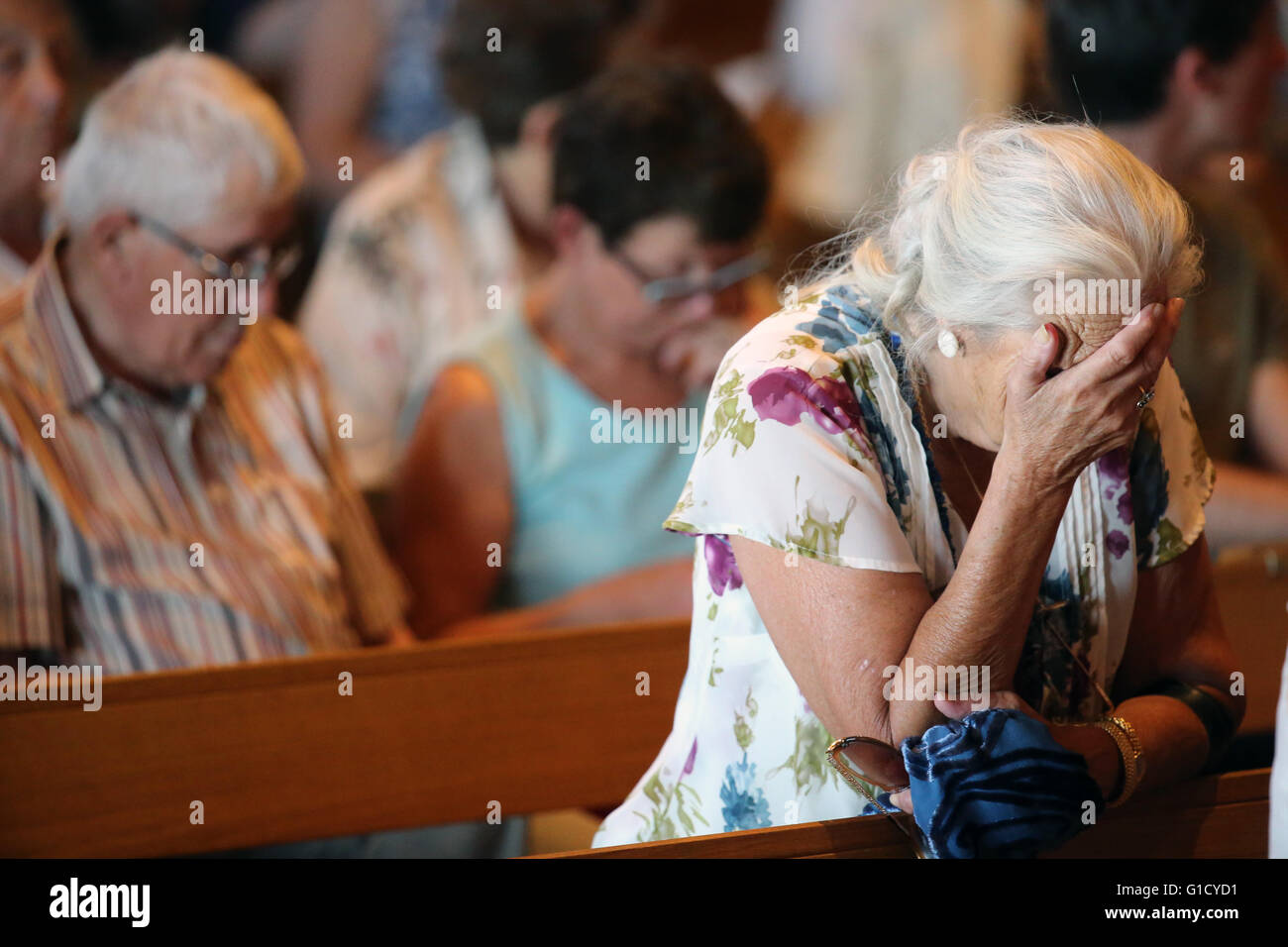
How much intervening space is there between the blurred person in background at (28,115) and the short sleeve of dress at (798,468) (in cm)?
217

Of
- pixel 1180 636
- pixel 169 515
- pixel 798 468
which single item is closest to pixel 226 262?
pixel 169 515

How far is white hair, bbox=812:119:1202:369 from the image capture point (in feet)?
4.10

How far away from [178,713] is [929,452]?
126cm

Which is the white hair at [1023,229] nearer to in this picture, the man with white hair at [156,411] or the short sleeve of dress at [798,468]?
the short sleeve of dress at [798,468]

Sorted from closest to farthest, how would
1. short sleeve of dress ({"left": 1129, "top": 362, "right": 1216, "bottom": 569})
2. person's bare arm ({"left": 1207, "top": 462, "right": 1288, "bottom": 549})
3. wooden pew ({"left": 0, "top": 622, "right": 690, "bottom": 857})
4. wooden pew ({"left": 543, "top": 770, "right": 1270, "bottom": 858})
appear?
1. wooden pew ({"left": 543, "top": 770, "right": 1270, "bottom": 858})
2. short sleeve of dress ({"left": 1129, "top": 362, "right": 1216, "bottom": 569})
3. wooden pew ({"left": 0, "top": 622, "right": 690, "bottom": 857})
4. person's bare arm ({"left": 1207, "top": 462, "right": 1288, "bottom": 549})

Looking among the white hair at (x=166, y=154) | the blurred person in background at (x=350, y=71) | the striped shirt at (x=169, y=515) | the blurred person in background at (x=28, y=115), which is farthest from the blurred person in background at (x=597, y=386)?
the blurred person in background at (x=28, y=115)

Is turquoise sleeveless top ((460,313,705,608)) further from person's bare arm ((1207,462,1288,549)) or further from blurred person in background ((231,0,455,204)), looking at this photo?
person's bare arm ((1207,462,1288,549))

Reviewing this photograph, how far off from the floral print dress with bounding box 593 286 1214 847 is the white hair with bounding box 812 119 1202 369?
0.10 metres

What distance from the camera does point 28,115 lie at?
3035mm

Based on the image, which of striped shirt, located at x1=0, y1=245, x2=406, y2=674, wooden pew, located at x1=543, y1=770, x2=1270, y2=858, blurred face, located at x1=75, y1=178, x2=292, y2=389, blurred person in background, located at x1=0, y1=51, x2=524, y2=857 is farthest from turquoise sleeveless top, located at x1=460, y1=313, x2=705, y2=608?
wooden pew, located at x1=543, y1=770, x2=1270, y2=858

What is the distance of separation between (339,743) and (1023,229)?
55.2 inches

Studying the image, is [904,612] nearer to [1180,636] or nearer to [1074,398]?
[1074,398]
